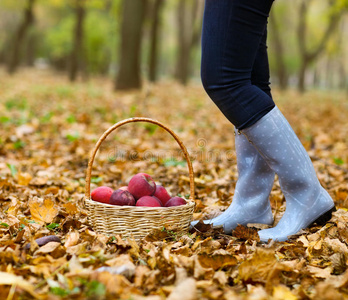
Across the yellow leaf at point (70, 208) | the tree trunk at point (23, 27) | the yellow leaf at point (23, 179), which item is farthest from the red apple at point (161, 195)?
the tree trunk at point (23, 27)

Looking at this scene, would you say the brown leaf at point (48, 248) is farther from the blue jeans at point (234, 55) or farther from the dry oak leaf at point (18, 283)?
the blue jeans at point (234, 55)

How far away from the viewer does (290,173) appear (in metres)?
1.73

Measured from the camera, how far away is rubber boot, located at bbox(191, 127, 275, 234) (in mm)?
1961

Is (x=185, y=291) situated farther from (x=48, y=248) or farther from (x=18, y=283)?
(x=48, y=248)

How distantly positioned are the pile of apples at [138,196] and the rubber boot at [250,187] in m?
0.25

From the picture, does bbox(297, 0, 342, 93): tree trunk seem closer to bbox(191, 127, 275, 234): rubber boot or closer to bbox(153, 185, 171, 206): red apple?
bbox(191, 127, 275, 234): rubber boot

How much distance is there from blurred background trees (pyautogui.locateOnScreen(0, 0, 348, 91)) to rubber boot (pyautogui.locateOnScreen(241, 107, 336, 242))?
8404 millimetres

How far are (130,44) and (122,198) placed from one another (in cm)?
845

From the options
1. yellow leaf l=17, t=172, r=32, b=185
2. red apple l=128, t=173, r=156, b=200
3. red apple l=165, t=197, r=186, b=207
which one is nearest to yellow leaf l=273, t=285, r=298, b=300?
red apple l=165, t=197, r=186, b=207

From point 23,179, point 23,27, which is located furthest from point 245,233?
point 23,27

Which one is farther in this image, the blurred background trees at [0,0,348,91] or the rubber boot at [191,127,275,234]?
the blurred background trees at [0,0,348,91]

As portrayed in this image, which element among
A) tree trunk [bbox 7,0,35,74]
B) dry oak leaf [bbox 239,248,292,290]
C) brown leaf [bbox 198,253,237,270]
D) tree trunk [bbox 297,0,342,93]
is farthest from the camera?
tree trunk [bbox 7,0,35,74]

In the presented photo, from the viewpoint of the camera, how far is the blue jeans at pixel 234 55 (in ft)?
5.25

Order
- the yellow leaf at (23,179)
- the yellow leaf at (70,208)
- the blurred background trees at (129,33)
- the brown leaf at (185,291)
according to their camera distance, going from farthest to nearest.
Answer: the blurred background trees at (129,33)
the yellow leaf at (23,179)
the yellow leaf at (70,208)
the brown leaf at (185,291)
